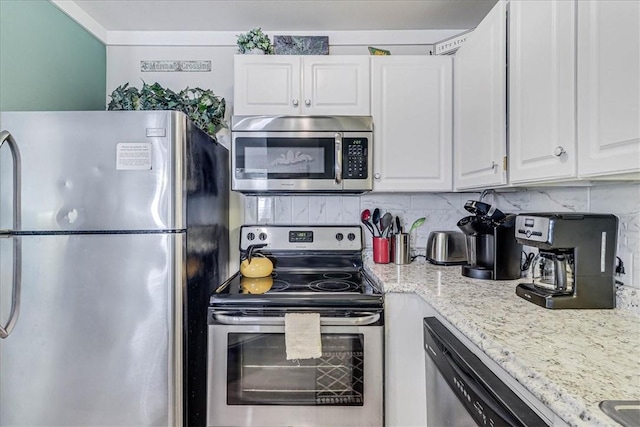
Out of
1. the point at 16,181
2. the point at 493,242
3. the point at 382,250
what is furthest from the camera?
the point at 382,250

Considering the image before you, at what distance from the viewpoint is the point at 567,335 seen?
834 mm

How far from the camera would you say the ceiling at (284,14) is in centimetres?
180

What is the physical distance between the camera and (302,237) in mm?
1991

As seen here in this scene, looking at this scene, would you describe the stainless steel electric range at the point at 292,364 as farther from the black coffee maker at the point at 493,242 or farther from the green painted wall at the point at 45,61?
the green painted wall at the point at 45,61

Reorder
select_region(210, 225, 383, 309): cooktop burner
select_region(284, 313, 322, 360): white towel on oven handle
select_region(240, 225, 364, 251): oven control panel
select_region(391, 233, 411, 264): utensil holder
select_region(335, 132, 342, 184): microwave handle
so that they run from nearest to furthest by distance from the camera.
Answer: select_region(284, 313, 322, 360): white towel on oven handle → select_region(210, 225, 383, 309): cooktop burner → select_region(335, 132, 342, 184): microwave handle → select_region(391, 233, 411, 264): utensil holder → select_region(240, 225, 364, 251): oven control panel

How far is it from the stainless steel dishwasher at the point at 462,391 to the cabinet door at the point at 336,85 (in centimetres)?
120

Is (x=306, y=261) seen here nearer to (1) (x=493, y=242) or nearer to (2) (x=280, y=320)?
(2) (x=280, y=320)

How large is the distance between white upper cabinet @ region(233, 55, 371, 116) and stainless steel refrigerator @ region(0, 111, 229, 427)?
2.09ft

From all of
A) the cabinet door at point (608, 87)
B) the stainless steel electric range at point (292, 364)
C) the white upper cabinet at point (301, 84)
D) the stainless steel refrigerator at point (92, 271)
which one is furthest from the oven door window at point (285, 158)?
the cabinet door at point (608, 87)

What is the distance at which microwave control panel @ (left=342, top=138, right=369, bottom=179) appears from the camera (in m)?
1.73

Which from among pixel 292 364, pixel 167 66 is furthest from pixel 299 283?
pixel 167 66

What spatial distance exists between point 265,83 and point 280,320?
1267 millimetres

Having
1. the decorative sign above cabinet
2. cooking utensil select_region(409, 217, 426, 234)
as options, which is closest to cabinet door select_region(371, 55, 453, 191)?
cooking utensil select_region(409, 217, 426, 234)

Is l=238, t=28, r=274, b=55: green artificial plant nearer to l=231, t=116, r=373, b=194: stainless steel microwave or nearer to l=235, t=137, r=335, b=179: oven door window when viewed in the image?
l=231, t=116, r=373, b=194: stainless steel microwave
